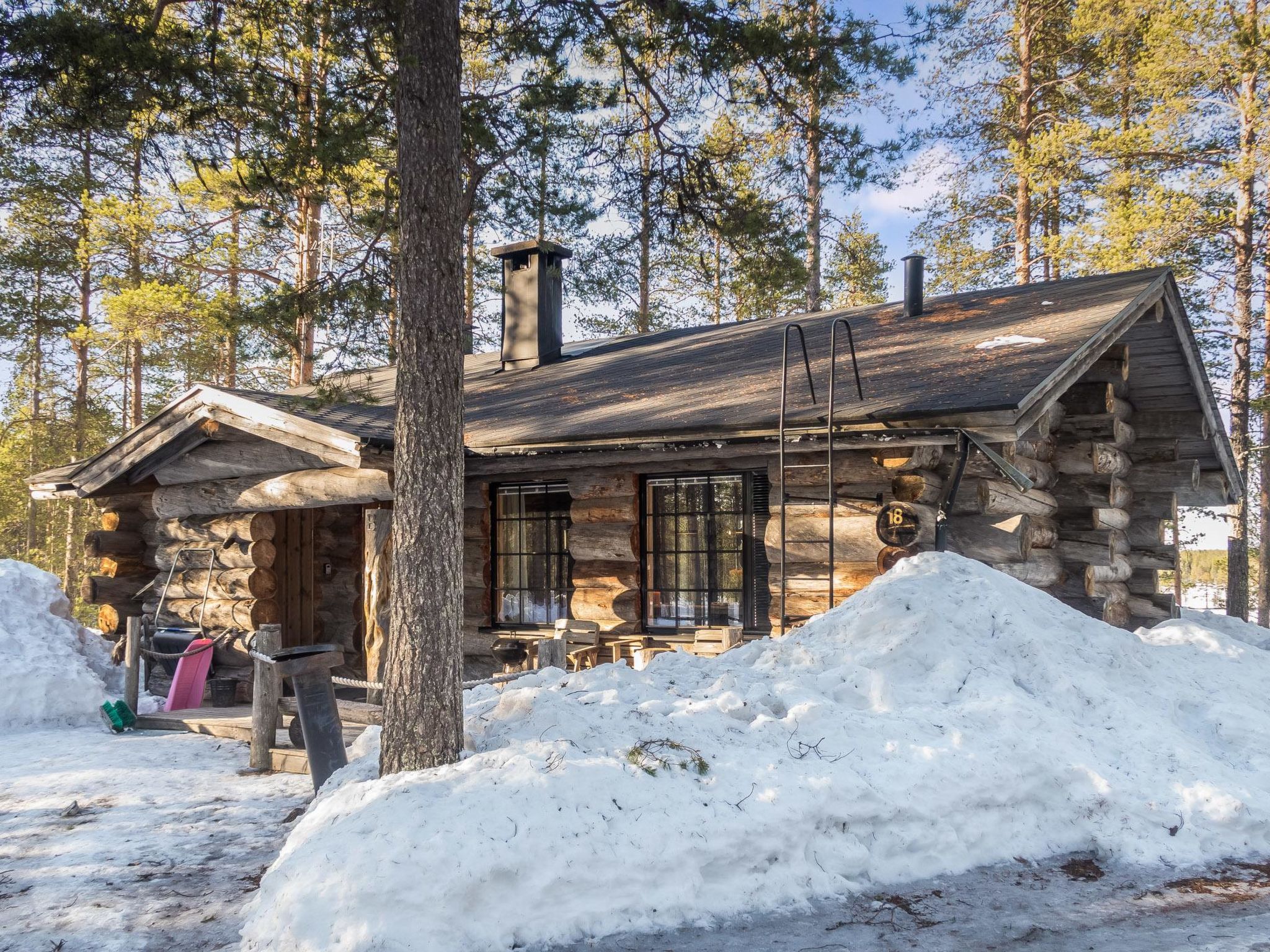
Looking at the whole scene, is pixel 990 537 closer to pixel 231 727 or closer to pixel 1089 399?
pixel 1089 399

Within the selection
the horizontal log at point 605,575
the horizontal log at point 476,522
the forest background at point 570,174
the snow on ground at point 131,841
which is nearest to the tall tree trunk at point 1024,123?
the forest background at point 570,174

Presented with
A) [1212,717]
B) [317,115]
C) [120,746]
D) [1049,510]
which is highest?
[317,115]

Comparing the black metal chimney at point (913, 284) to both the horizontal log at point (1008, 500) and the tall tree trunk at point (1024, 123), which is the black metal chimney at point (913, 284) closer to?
the horizontal log at point (1008, 500)

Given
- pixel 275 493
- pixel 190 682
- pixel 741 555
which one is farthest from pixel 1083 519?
pixel 190 682

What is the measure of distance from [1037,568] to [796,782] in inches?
198

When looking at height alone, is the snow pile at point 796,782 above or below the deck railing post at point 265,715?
above

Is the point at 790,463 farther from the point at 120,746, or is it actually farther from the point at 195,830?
the point at 120,746

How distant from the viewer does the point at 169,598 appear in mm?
11070

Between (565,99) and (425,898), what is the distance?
5.29 meters

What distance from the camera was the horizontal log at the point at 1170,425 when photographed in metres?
10.6

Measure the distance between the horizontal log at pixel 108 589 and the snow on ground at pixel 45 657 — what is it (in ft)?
1.17

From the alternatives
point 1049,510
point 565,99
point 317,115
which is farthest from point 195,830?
point 1049,510

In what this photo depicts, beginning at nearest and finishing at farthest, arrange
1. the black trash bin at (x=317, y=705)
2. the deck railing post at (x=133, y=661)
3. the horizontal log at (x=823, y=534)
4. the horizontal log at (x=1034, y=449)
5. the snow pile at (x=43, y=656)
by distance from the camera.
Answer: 1. the black trash bin at (x=317, y=705)
2. the horizontal log at (x=823, y=534)
3. the horizontal log at (x=1034, y=449)
4. the deck railing post at (x=133, y=661)
5. the snow pile at (x=43, y=656)

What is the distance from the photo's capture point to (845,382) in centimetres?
797
